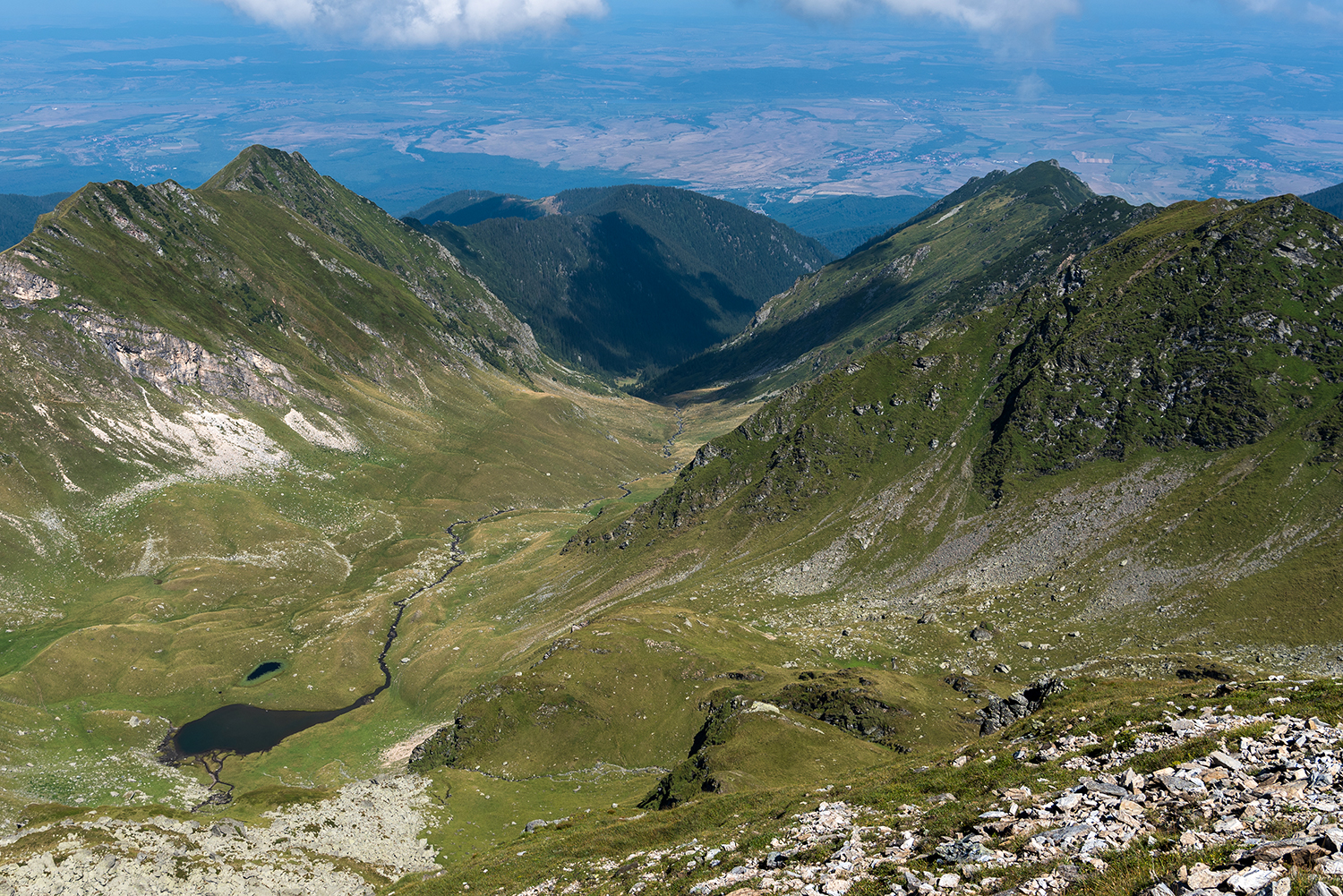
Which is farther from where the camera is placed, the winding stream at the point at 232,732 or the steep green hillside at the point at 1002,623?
the winding stream at the point at 232,732

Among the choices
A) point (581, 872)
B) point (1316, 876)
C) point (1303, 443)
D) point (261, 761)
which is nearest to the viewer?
point (1316, 876)

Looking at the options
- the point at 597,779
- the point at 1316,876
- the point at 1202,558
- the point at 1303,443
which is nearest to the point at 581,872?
the point at 1316,876

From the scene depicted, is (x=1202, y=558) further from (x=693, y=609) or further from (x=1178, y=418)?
(x=693, y=609)

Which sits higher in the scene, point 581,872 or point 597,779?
point 581,872

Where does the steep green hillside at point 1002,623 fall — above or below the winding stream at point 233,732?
above

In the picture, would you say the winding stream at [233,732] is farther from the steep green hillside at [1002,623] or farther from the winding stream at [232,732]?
the steep green hillside at [1002,623]

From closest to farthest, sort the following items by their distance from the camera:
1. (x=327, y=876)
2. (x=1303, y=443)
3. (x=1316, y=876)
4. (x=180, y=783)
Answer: (x=1316, y=876) → (x=327, y=876) → (x=180, y=783) → (x=1303, y=443)

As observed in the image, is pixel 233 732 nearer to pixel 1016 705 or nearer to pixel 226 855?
pixel 226 855

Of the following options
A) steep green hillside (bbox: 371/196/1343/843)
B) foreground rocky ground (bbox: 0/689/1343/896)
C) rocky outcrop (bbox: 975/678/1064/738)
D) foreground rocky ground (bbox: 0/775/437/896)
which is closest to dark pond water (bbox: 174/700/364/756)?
steep green hillside (bbox: 371/196/1343/843)

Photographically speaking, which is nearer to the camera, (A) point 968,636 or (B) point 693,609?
(A) point 968,636

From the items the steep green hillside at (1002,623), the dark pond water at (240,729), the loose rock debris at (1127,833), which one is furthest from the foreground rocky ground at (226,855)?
the dark pond water at (240,729)

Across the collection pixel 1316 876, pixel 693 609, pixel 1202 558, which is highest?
pixel 1316 876
